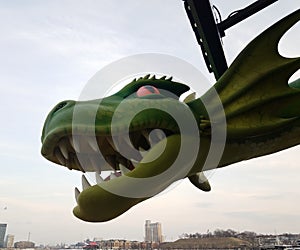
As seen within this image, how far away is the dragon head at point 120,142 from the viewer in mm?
1505

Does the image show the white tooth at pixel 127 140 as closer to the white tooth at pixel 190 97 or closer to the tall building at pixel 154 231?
the white tooth at pixel 190 97

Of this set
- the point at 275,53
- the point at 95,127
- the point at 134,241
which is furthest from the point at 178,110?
the point at 134,241

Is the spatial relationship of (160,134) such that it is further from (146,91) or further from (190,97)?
(190,97)

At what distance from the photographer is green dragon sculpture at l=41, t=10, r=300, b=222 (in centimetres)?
162

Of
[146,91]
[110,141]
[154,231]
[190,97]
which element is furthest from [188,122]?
[154,231]

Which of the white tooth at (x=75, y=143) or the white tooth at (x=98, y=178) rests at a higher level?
the white tooth at (x=75, y=143)

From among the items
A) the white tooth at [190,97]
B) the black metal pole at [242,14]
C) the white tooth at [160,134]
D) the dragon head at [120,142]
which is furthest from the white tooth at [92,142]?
the black metal pole at [242,14]

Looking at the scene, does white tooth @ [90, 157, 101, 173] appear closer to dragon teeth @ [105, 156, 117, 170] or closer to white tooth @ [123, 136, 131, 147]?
dragon teeth @ [105, 156, 117, 170]

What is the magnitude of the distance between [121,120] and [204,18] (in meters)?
2.66

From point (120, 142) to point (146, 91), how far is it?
0.35m

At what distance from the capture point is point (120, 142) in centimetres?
165

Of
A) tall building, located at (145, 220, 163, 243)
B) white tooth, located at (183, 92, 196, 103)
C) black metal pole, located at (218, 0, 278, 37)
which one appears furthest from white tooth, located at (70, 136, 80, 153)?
tall building, located at (145, 220, 163, 243)

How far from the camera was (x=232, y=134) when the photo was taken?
1715 mm

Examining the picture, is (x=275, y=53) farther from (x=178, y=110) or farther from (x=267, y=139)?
(x=178, y=110)
